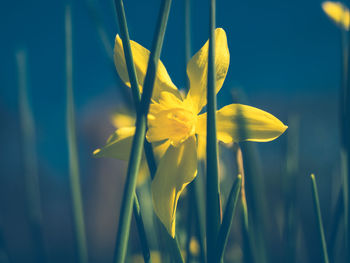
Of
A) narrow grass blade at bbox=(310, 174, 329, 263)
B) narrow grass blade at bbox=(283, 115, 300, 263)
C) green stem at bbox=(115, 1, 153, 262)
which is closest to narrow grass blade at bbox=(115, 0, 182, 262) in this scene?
green stem at bbox=(115, 1, 153, 262)

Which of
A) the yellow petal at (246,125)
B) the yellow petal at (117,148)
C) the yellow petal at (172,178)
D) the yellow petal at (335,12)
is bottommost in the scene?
the yellow petal at (172,178)

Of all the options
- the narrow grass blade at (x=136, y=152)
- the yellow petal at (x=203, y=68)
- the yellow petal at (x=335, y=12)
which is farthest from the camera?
the yellow petal at (x=335, y=12)

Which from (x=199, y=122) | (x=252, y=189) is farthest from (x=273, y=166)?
(x=199, y=122)

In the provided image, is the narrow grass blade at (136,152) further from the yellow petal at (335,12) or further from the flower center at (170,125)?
the yellow petal at (335,12)

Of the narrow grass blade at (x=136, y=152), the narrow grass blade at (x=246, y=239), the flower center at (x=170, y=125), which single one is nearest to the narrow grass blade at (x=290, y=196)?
the narrow grass blade at (x=246, y=239)

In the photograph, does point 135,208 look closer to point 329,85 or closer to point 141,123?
point 141,123

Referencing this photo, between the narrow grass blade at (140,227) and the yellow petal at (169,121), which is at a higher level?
the yellow petal at (169,121)
